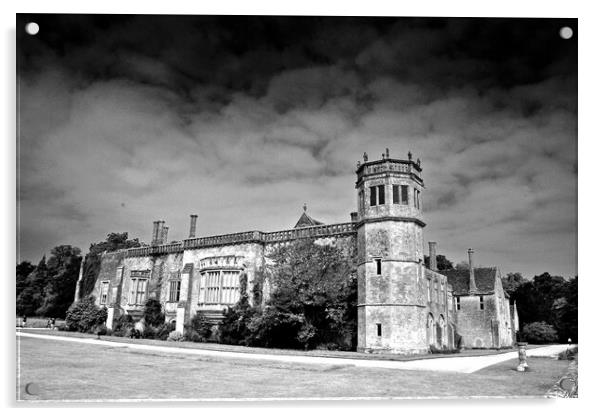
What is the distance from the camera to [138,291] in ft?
99.2

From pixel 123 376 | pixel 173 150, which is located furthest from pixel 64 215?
pixel 123 376

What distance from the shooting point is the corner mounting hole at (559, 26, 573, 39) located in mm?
10883

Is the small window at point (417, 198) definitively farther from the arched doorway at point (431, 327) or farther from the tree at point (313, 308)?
the arched doorway at point (431, 327)

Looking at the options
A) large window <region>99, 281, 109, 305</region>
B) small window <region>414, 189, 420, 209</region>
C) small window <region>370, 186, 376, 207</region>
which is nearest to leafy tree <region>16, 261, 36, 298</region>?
small window <region>370, 186, 376, 207</region>

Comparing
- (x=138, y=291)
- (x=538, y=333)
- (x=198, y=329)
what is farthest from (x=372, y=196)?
(x=538, y=333)

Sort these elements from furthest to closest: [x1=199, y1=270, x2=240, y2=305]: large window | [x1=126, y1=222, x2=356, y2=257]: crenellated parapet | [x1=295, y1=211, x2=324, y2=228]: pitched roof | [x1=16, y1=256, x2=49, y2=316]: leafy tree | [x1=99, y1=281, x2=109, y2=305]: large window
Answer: [x1=99, y1=281, x2=109, y2=305]: large window < [x1=295, y1=211, x2=324, y2=228]: pitched roof < [x1=199, y1=270, x2=240, y2=305]: large window < [x1=126, y1=222, x2=356, y2=257]: crenellated parapet < [x1=16, y1=256, x2=49, y2=316]: leafy tree

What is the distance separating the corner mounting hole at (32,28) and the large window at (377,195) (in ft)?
45.7

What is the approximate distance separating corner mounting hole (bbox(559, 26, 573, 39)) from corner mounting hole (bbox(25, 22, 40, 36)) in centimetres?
1198

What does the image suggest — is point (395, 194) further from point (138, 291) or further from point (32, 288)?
point (138, 291)

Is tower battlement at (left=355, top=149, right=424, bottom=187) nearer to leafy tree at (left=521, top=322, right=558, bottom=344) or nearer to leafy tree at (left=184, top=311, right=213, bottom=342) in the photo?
leafy tree at (left=184, top=311, right=213, bottom=342)

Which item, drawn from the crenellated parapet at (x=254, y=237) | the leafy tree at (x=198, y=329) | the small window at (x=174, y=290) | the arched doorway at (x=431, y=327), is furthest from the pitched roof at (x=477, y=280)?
the small window at (x=174, y=290)

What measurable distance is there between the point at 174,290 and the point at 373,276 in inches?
536

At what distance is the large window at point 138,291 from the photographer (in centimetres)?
3006

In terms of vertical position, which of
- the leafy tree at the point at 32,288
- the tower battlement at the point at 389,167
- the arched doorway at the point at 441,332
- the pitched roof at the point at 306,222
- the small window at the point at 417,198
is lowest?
the arched doorway at the point at 441,332
